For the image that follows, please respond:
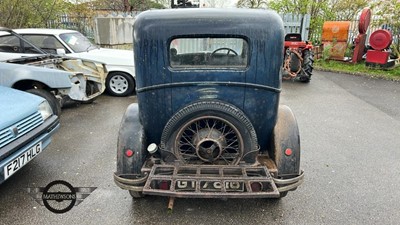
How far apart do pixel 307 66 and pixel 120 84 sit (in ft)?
17.6

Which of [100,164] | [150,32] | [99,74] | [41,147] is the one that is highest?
[150,32]

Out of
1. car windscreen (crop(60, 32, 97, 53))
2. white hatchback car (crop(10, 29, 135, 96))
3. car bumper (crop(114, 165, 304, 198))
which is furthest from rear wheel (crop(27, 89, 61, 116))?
car bumper (crop(114, 165, 304, 198))

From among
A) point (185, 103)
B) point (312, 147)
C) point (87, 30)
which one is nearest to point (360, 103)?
point (312, 147)

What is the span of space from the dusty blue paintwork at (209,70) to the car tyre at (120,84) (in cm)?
436

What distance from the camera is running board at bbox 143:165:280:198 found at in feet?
7.74

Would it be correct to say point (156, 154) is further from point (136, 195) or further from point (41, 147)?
point (41, 147)

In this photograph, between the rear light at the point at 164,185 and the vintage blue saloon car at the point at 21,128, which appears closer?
the rear light at the point at 164,185

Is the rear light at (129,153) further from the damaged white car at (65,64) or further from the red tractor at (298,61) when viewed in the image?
the red tractor at (298,61)

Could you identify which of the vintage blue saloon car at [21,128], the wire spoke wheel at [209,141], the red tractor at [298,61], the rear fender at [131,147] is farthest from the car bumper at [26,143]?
the red tractor at [298,61]

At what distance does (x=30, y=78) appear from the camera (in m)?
4.85

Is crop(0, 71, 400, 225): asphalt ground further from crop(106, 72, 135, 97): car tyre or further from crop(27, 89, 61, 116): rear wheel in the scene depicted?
crop(106, 72, 135, 97): car tyre

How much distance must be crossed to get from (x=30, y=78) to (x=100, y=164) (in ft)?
7.19

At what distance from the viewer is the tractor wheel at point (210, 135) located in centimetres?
260

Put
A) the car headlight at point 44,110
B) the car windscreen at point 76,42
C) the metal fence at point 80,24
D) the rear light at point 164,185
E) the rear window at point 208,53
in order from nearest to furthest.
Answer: the rear light at point 164,185 → the rear window at point 208,53 → the car headlight at point 44,110 → the car windscreen at point 76,42 → the metal fence at point 80,24
